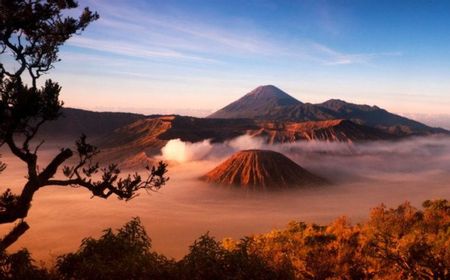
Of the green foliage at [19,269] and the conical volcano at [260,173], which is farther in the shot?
the conical volcano at [260,173]

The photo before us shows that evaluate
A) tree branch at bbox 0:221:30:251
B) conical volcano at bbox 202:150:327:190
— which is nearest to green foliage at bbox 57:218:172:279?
tree branch at bbox 0:221:30:251

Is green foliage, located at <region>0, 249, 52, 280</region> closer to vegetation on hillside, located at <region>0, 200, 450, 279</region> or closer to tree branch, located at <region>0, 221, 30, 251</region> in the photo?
vegetation on hillside, located at <region>0, 200, 450, 279</region>

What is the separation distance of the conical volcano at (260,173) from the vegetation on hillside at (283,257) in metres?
97.3

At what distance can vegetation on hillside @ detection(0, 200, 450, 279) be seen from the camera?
12703mm

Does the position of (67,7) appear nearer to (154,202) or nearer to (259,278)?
(259,278)

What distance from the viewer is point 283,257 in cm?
1728

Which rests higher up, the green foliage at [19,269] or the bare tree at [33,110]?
the bare tree at [33,110]

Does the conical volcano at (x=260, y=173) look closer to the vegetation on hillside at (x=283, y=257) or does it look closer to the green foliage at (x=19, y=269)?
the vegetation on hillside at (x=283, y=257)

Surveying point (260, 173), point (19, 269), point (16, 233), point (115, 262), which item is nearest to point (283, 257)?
point (115, 262)

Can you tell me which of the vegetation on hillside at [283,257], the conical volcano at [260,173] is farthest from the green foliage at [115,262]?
the conical volcano at [260,173]

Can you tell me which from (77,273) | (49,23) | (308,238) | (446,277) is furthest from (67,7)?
(308,238)

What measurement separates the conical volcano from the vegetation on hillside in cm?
9729

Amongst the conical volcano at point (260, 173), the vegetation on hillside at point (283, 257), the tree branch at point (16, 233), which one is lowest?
the conical volcano at point (260, 173)

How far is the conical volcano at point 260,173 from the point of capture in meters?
149
